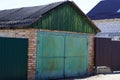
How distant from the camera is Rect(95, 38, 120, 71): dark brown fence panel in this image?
60.3 feet

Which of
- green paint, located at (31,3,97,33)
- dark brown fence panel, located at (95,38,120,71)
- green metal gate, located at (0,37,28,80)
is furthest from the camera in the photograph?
dark brown fence panel, located at (95,38,120,71)

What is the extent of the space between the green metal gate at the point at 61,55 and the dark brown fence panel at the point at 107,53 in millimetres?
1101

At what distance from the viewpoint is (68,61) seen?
53.8 feet

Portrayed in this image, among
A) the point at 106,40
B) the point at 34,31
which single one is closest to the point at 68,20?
the point at 34,31

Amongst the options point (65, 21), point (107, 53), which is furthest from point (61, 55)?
point (107, 53)

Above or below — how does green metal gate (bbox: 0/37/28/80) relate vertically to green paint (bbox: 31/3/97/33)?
below

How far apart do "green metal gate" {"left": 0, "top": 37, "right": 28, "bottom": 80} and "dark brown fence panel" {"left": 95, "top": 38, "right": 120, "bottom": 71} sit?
205 inches

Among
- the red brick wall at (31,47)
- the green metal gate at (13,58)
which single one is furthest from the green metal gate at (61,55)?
the green metal gate at (13,58)

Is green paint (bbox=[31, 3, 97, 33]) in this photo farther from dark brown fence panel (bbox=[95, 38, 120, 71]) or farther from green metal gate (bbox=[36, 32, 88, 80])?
dark brown fence panel (bbox=[95, 38, 120, 71])

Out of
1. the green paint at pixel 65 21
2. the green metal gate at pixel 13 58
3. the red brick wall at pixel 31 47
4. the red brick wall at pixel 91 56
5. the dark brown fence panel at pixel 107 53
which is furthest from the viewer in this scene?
the dark brown fence panel at pixel 107 53

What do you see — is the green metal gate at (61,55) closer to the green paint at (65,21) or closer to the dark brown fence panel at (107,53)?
the green paint at (65,21)

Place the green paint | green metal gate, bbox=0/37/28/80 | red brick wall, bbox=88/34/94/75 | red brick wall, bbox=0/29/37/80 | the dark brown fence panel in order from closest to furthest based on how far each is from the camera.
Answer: green metal gate, bbox=0/37/28/80
red brick wall, bbox=0/29/37/80
the green paint
red brick wall, bbox=88/34/94/75
the dark brown fence panel

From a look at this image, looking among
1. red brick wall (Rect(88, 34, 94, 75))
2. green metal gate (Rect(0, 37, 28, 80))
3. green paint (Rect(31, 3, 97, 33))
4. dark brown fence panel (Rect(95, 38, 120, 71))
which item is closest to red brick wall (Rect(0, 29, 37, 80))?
green metal gate (Rect(0, 37, 28, 80))

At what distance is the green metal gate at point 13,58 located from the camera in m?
13.3
